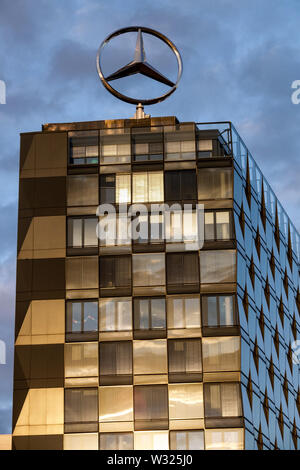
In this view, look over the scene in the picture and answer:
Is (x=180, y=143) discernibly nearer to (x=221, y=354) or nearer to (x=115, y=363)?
(x=221, y=354)

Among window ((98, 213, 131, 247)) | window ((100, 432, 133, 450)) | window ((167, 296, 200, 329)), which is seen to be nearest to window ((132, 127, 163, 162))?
window ((98, 213, 131, 247))

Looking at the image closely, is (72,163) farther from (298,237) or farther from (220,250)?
(298,237)

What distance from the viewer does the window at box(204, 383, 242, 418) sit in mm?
78562

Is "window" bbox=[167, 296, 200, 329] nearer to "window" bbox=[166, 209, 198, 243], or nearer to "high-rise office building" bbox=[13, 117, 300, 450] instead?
"high-rise office building" bbox=[13, 117, 300, 450]

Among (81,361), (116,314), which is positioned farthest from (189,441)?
(116,314)

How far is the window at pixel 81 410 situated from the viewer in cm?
7894

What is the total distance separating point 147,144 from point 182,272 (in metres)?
10.4

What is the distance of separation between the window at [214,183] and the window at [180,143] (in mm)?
1704

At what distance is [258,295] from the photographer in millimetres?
88938

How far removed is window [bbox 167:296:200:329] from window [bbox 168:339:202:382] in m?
1.17

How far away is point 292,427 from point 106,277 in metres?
24.2

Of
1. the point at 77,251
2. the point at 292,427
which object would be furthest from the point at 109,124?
the point at 292,427
